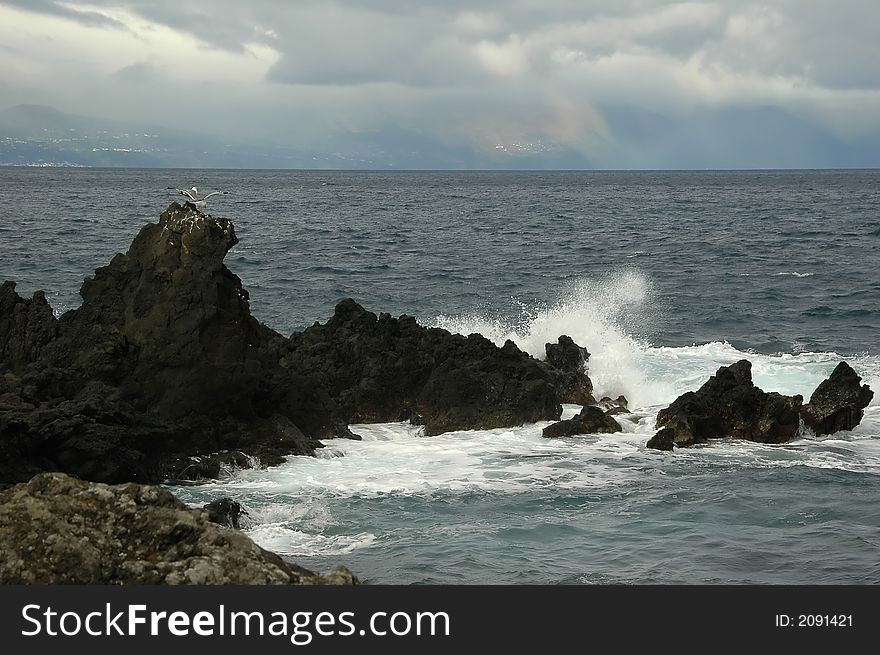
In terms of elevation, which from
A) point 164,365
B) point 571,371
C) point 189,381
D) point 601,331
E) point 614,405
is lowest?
point 614,405

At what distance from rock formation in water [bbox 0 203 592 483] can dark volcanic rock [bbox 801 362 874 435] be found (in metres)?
4.37

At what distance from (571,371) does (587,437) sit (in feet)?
12.4

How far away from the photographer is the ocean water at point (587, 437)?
11.5 meters

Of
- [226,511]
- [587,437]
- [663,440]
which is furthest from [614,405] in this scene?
[226,511]

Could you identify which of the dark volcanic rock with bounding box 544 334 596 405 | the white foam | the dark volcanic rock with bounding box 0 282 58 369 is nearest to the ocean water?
the white foam

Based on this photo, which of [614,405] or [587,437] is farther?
[614,405]

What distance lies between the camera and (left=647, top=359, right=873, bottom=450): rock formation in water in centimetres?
1694

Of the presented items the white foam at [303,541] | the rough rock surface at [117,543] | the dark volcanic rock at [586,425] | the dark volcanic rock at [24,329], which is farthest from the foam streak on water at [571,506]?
the dark volcanic rock at [24,329]

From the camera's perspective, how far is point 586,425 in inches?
691

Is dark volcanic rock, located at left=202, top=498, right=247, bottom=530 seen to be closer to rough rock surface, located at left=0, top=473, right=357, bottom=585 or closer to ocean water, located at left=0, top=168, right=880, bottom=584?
ocean water, located at left=0, top=168, right=880, bottom=584

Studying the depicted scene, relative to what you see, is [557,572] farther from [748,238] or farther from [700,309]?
[748,238]

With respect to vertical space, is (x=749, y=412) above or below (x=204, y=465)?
above

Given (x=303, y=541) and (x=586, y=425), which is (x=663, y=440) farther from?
(x=303, y=541)

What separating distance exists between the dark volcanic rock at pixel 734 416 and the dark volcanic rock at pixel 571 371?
2917mm
